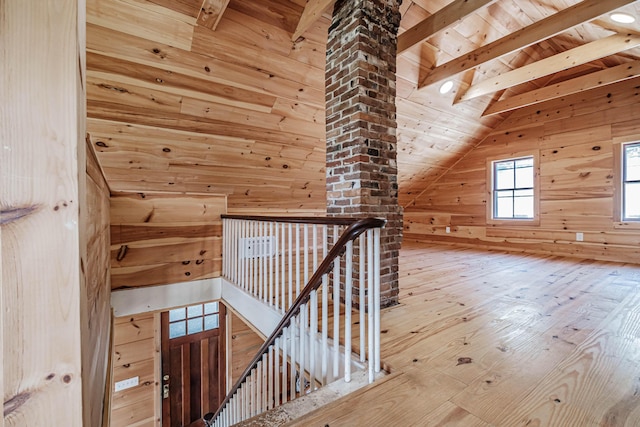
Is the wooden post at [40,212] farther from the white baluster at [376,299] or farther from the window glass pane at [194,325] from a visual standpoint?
the window glass pane at [194,325]

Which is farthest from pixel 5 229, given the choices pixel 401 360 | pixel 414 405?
pixel 401 360

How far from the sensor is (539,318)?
7.59 feet

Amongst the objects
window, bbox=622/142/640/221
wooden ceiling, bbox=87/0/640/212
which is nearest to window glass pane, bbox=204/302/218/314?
wooden ceiling, bbox=87/0/640/212

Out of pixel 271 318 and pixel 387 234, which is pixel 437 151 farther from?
pixel 271 318

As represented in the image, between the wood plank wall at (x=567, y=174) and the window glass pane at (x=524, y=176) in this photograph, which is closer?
the wood plank wall at (x=567, y=174)

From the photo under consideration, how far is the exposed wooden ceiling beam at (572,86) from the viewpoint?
388 cm

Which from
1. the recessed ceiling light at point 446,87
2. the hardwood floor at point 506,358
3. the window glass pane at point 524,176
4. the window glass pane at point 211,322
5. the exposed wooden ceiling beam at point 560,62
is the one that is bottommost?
the window glass pane at point 211,322

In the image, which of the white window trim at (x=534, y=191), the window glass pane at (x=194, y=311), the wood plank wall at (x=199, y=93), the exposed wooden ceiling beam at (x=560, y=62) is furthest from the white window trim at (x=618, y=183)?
the window glass pane at (x=194, y=311)

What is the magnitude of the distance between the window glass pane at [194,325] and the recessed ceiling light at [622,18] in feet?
21.4

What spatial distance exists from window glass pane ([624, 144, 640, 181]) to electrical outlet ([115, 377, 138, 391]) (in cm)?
798

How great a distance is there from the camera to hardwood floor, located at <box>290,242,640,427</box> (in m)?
1.26

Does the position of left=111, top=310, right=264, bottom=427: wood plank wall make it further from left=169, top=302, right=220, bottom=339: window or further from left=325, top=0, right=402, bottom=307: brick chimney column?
left=325, top=0, right=402, bottom=307: brick chimney column

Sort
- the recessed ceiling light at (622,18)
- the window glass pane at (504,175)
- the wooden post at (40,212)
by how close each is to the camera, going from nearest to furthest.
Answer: the wooden post at (40,212) < the recessed ceiling light at (622,18) < the window glass pane at (504,175)

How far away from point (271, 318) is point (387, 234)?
1268 millimetres
